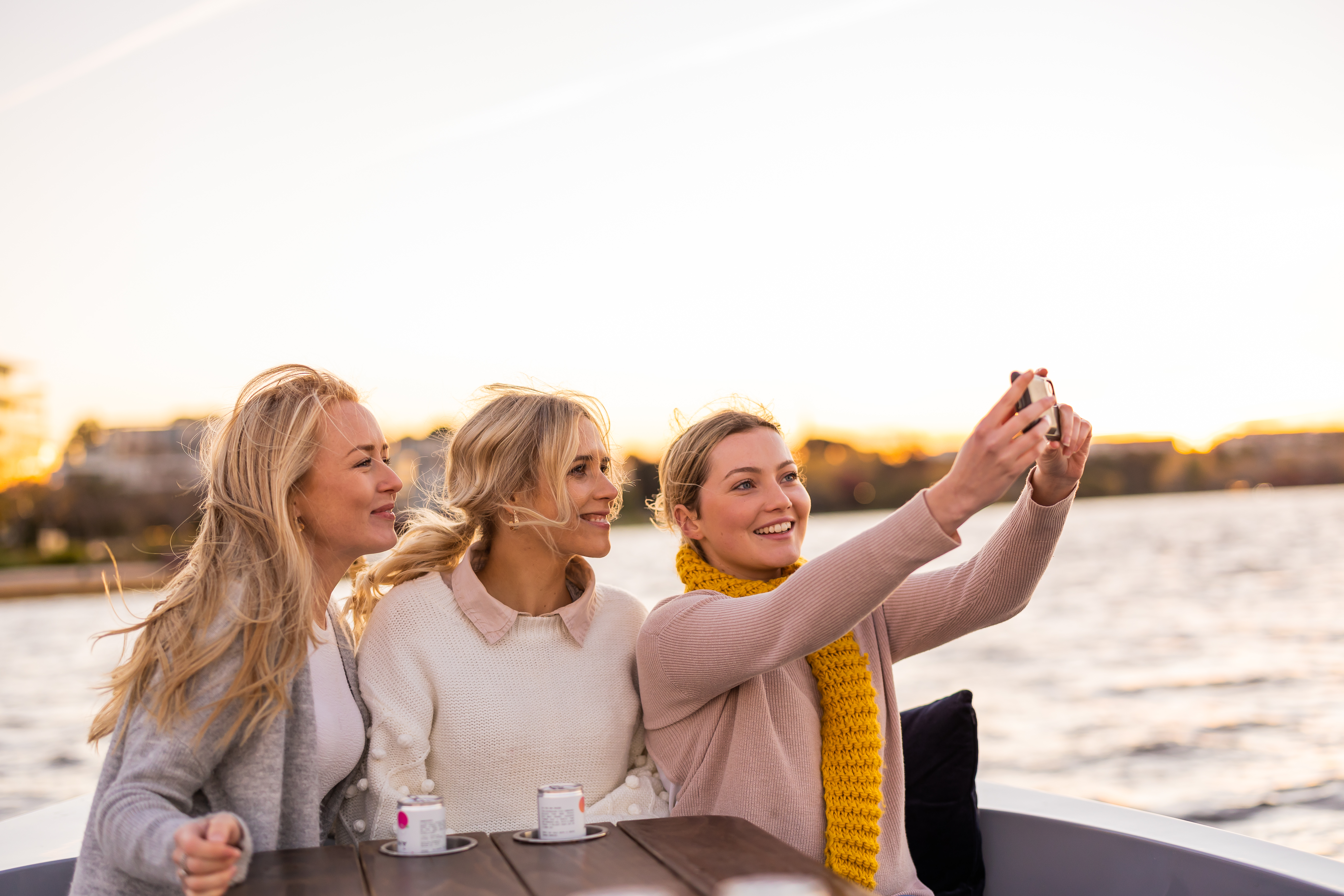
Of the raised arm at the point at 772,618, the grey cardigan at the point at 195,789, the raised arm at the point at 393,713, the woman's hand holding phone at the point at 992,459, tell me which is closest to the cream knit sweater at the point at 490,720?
the raised arm at the point at 393,713

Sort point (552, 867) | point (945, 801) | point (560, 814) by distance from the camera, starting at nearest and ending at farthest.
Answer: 1. point (552, 867)
2. point (560, 814)
3. point (945, 801)

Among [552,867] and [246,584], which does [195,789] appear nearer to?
[246,584]

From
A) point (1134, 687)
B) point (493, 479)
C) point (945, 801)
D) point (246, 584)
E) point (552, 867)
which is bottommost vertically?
point (1134, 687)

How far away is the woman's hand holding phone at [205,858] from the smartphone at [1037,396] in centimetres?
132

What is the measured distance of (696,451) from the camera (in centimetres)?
229

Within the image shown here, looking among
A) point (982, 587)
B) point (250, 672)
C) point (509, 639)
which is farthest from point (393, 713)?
point (982, 587)

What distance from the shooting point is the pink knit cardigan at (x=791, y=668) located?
179 centimetres

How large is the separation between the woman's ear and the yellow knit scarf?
0.42ft

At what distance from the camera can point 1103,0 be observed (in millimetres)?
13352

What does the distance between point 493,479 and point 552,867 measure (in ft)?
3.09

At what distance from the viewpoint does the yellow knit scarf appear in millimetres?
1941

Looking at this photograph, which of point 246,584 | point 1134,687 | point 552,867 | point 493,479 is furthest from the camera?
point 1134,687

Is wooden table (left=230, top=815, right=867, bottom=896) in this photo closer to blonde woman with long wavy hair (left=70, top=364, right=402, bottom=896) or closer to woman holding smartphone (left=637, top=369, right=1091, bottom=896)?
blonde woman with long wavy hair (left=70, top=364, right=402, bottom=896)

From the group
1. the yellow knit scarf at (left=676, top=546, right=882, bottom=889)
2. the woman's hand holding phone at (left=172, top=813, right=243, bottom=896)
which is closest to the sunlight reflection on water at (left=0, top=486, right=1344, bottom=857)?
the woman's hand holding phone at (left=172, top=813, right=243, bottom=896)
